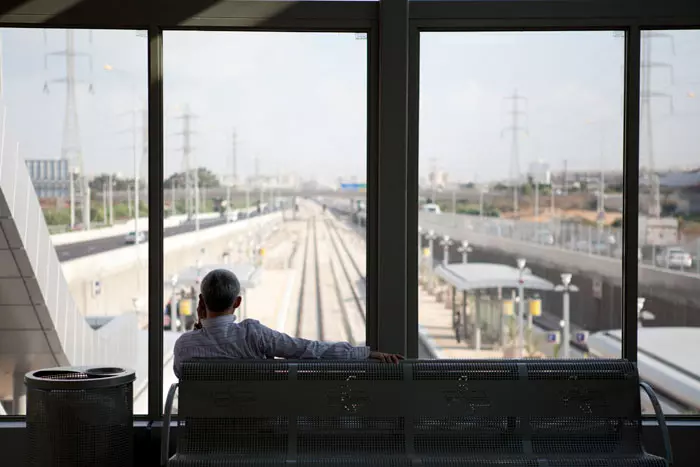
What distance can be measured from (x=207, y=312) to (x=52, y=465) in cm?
105

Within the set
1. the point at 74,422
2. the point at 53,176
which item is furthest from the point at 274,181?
the point at 74,422

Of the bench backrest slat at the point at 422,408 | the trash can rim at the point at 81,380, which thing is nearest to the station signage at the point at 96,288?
the trash can rim at the point at 81,380

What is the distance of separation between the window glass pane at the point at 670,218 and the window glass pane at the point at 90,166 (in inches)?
112

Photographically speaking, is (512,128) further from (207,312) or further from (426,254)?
(207,312)

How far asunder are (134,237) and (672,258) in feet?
10.2

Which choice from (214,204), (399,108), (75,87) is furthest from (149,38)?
(399,108)

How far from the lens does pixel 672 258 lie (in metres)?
4.57

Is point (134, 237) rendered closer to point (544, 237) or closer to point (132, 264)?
point (132, 264)

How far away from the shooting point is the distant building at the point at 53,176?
4512 millimetres

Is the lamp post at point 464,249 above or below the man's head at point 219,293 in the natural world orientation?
above

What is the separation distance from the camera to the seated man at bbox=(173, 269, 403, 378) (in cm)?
340

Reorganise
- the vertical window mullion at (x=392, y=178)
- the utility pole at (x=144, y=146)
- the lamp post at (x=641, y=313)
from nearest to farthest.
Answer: the vertical window mullion at (x=392, y=178) → the utility pole at (x=144, y=146) → the lamp post at (x=641, y=313)

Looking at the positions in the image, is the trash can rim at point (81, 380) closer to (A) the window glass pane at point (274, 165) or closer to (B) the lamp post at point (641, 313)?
(A) the window glass pane at point (274, 165)

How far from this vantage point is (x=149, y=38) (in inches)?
172
